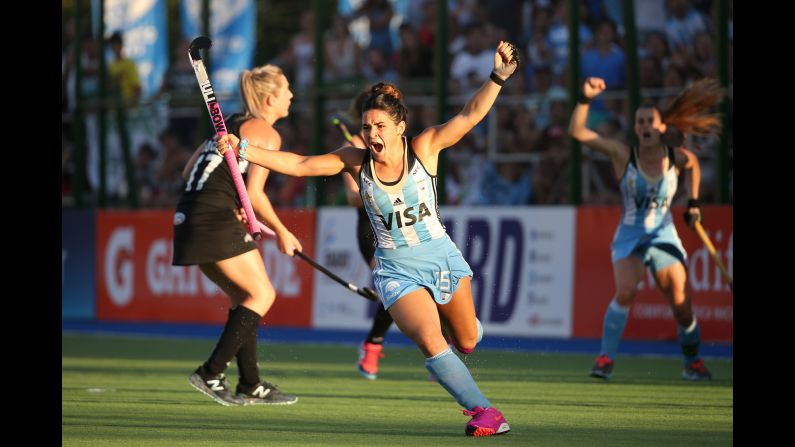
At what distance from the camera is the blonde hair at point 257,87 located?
910 cm

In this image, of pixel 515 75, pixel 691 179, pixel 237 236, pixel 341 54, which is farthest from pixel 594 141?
pixel 341 54

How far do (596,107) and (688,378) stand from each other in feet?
15.9

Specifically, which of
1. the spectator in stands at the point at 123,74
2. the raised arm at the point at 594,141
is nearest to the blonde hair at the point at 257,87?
the raised arm at the point at 594,141

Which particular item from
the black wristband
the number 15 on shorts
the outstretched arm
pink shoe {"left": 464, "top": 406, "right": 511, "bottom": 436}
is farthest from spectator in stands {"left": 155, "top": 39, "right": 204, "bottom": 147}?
pink shoe {"left": 464, "top": 406, "right": 511, "bottom": 436}

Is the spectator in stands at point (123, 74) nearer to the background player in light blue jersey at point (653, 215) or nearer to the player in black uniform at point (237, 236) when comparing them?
the background player in light blue jersey at point (653, 215)

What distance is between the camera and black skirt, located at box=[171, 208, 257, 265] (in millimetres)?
8883

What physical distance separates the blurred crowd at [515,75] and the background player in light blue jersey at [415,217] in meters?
6.15

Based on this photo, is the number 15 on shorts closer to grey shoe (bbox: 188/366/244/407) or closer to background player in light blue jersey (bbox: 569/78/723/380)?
grey shoe (bbox: 188/366/244/407)

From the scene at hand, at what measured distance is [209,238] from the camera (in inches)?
351

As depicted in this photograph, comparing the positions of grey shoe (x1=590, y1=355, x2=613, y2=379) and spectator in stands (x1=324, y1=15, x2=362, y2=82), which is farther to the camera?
spectator in stands (x1=324, y1=15, x2=362, y2=82)

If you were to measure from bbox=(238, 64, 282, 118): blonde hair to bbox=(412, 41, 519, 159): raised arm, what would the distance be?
6.26 ft
